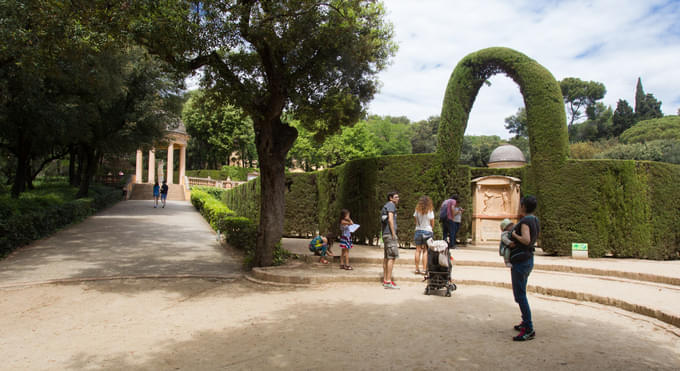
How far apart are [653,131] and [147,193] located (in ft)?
197

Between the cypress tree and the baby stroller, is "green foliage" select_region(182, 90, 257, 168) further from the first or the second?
the cypress tree

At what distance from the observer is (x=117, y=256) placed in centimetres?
1094

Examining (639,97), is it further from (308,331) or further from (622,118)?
(308,331)

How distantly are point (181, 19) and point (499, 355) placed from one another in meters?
7.43

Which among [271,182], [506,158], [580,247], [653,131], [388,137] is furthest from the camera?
[388,137]

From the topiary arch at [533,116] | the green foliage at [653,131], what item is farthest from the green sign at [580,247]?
the green foliage at [653,131]

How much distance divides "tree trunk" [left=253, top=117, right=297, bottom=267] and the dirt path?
1776 millimetres

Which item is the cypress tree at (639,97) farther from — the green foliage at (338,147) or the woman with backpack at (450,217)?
the woman with backpack at (450,217)

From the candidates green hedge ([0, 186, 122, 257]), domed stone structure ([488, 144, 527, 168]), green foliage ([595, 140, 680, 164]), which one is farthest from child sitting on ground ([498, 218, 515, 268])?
green foliage ([595, 140, 680, 164])

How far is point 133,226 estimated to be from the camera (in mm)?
17344

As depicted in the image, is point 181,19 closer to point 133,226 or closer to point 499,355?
point 499,355

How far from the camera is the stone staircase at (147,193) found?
3831 centimetres

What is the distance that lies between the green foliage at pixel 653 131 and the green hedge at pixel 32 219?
59.0m

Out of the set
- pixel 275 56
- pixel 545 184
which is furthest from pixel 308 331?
pixel 545 184
